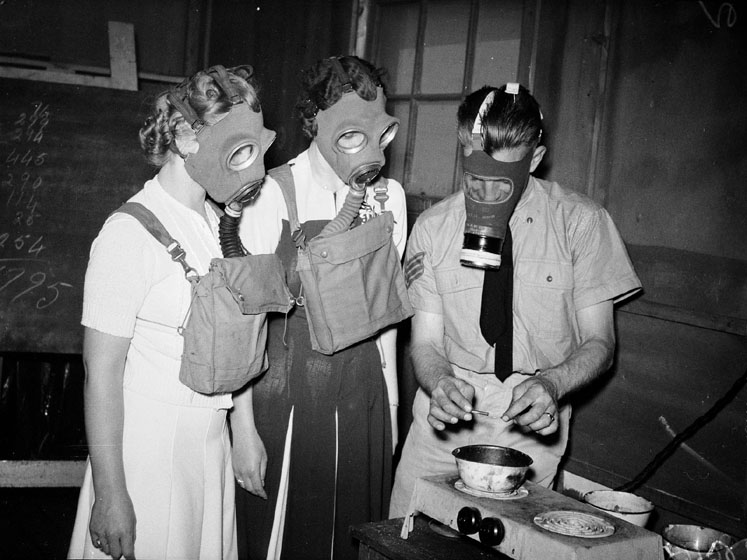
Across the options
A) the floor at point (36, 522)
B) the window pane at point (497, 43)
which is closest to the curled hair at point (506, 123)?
the window pane at point (497, 43)

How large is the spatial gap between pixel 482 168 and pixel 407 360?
6.44ft

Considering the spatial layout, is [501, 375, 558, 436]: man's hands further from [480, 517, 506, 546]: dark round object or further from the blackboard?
the blackboard

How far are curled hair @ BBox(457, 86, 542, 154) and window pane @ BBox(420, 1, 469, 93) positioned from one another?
1544mm

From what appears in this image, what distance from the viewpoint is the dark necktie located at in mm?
2631

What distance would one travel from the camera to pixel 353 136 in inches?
102

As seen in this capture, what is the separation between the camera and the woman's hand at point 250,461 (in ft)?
8.34

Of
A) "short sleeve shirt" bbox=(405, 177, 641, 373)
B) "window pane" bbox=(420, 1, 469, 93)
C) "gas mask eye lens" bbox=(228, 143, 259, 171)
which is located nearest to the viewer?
"gas mask eye lens" bbox=(228, 143, 259, 171)

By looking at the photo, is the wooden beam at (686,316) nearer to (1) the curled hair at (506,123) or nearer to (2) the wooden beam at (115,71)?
(1) the curled hair at (506,123)

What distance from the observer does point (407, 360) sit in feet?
13.9

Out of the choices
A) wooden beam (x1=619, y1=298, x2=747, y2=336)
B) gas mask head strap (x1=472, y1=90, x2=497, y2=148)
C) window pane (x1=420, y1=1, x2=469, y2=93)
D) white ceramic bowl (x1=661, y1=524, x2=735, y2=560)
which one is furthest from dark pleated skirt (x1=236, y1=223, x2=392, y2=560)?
window pane (x1=420, y1=1, x2=469, y2=93)

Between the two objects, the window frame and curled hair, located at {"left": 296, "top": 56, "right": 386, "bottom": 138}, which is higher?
the window frame

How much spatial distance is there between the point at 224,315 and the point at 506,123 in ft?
3.58

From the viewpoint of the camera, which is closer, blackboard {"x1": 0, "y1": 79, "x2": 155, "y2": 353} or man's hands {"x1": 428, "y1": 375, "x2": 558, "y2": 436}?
man's hands {"x1": 428, "y1": 375, "x2": 558, "y2": 436}

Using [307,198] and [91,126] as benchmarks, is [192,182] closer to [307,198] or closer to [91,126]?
[307,198]
